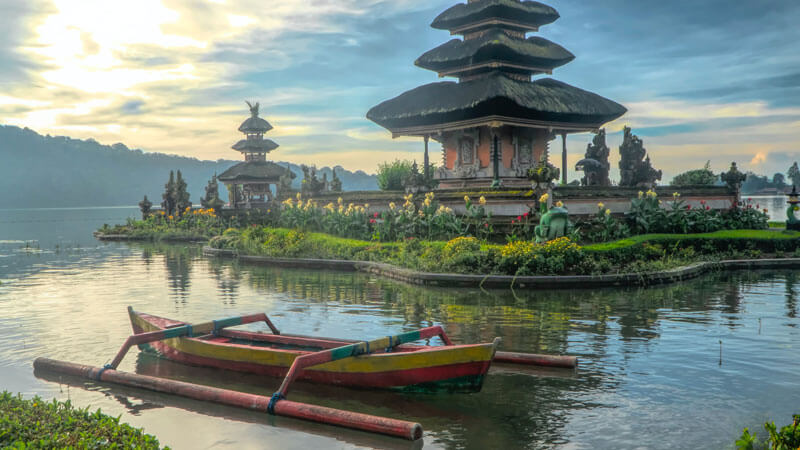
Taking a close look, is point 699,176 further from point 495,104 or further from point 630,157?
point 495,104

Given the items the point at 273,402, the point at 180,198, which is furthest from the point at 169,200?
the point at 273,402

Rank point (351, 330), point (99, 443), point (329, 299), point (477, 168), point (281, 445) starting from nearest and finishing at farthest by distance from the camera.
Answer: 1. point (99, 443)
2. point (281, 445)
3. point (351, 330)
4. point (329, 299)
5. point (477, 168)

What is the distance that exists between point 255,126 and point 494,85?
115 feet

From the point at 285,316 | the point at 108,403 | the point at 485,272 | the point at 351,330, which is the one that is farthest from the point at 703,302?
the point at 108,403

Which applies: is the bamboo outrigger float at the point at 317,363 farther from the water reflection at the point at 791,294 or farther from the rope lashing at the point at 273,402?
the water reflection at the point at 791,294

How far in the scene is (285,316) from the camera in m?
14.3

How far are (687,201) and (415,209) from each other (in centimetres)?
1214

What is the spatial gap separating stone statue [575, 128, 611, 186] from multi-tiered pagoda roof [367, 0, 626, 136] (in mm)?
3273

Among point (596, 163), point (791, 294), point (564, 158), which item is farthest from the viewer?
point (596, 163)

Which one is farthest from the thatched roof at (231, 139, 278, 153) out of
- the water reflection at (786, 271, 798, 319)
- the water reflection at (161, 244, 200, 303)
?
the water reflection at (786, 271, 798, 319)

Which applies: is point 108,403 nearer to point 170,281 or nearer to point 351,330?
point 351,330

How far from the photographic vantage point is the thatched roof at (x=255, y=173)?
193 feet

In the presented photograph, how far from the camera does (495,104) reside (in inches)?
1158

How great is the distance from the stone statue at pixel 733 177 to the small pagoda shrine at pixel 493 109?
22.5 ft
